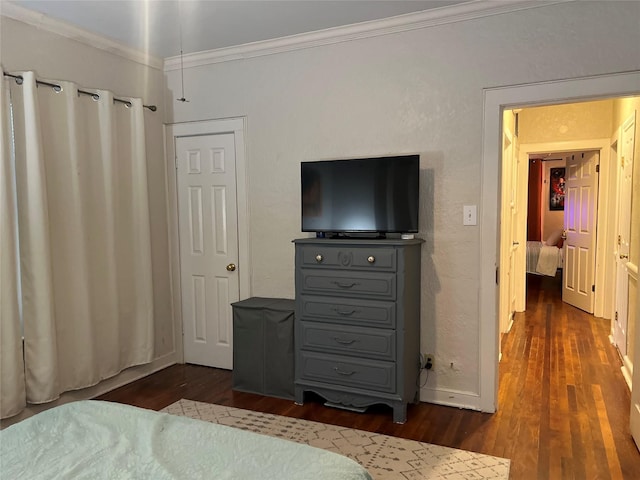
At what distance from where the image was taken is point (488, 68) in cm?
289

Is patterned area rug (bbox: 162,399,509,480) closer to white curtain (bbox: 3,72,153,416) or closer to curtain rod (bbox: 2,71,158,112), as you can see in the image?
white curtain (bbox: 3,72,153,416)

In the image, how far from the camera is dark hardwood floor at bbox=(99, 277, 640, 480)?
2451 mm

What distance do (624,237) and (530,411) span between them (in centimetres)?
220

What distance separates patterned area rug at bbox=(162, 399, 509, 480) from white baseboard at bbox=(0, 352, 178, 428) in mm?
679

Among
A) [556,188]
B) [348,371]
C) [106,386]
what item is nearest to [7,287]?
[106,386]

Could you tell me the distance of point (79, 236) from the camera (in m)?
3.09

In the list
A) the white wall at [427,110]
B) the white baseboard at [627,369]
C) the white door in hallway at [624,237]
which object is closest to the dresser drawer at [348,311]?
the white wall at [427,110]

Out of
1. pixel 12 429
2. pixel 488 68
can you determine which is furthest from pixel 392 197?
pixel 12 429

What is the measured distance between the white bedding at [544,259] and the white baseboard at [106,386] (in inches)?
261

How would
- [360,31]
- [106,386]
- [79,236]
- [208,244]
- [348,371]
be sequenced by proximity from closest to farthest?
[348,371] < [79,236] < [360,31] < [106,386] < [208,244]

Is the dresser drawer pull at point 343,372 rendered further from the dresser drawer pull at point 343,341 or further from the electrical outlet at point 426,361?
the electrical outlet at point 426,361

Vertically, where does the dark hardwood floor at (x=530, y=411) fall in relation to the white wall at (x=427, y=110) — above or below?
below

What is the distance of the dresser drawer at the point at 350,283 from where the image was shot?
112 inches

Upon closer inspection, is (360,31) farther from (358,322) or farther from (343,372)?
(343,372)
